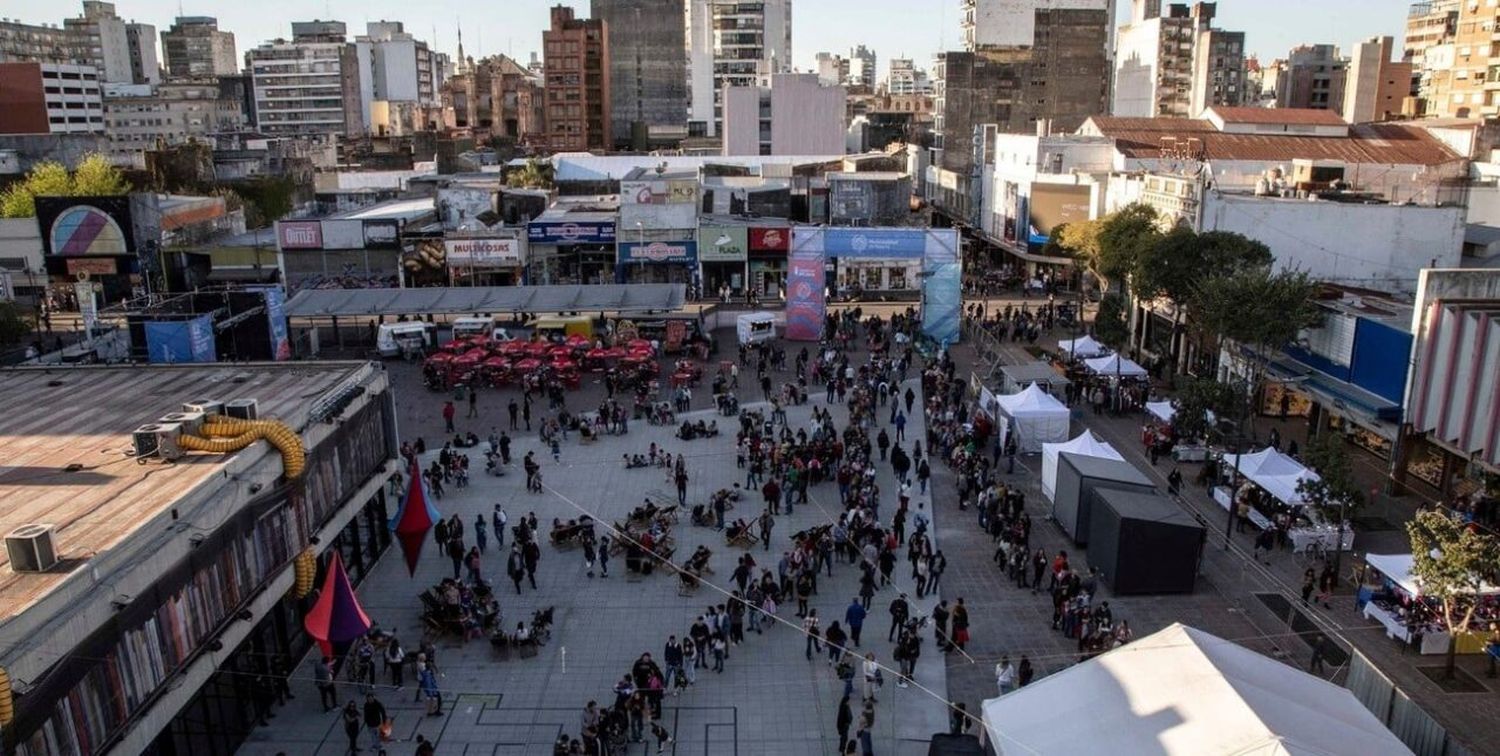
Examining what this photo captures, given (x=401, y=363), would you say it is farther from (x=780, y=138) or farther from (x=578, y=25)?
(x=578, y=25)

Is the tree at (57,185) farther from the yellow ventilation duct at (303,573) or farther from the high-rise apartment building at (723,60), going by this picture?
the high-rise apartment building at (723,60)

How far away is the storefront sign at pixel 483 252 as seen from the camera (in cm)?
5069

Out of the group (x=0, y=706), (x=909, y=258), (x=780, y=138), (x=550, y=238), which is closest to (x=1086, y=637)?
(x=0, y=706)

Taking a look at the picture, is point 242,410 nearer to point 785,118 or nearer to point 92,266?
point 92,266

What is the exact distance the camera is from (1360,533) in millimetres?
23688

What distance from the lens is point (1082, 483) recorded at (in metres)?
22.8

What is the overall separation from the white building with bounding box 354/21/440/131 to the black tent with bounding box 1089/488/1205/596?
14294cm

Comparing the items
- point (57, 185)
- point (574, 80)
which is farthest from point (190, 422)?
point (574, 80)

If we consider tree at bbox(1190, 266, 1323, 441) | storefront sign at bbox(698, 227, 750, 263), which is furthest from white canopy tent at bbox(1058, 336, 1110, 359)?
storefront sign at bbox(698, 227, 750, 263)

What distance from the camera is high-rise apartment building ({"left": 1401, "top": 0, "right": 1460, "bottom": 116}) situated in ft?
250

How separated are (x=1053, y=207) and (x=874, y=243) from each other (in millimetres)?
12909

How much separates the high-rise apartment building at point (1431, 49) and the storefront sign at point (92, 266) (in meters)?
81.8

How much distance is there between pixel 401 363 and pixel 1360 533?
3260cm

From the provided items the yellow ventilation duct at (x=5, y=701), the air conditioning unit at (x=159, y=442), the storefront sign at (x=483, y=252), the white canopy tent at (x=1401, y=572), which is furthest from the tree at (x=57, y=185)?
the white canopy tent at (x=1401, y=572)
